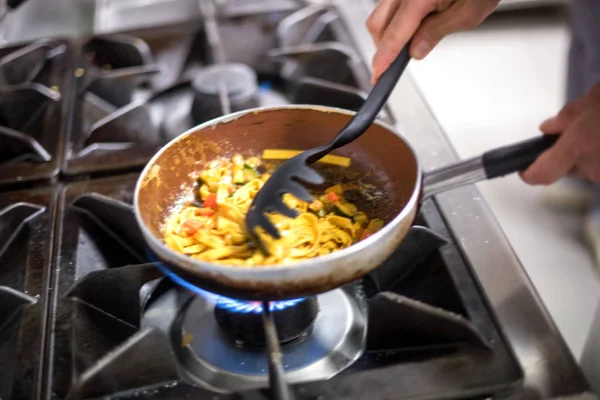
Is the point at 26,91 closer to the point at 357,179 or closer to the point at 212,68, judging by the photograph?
the point at 212,68

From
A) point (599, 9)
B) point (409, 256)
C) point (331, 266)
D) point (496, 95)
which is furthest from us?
point (496, 95)

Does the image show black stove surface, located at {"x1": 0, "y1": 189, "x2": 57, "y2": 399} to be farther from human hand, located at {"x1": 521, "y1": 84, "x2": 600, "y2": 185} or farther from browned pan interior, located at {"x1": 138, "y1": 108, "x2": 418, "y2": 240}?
human hand, located at {"x1": 521, "y1": 84, "x2": 600, "y2": 185}

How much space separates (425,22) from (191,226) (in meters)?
0.36

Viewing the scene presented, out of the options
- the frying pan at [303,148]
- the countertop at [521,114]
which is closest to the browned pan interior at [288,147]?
the frying pan at [303,148]

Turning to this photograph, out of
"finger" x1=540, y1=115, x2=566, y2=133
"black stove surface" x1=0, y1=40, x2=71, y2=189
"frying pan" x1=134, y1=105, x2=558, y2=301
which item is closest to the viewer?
"frying pan" x1=134, y1=105, x2=558, y2=301

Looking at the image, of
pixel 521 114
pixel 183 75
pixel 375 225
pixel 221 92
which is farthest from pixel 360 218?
pixel 521 114

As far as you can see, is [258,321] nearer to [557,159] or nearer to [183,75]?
[557,159]

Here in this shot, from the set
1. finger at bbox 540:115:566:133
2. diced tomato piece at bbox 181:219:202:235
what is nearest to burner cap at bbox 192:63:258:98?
diced tomato piece at bbox 181:219:202:235

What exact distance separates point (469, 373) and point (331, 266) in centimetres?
16


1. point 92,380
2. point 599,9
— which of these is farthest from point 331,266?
point 599,9

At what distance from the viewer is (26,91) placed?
37.1 inches

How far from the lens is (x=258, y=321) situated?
59cm

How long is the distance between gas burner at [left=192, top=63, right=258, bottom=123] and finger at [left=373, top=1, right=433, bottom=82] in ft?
0.95

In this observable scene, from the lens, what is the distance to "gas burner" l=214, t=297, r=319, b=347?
588mm
